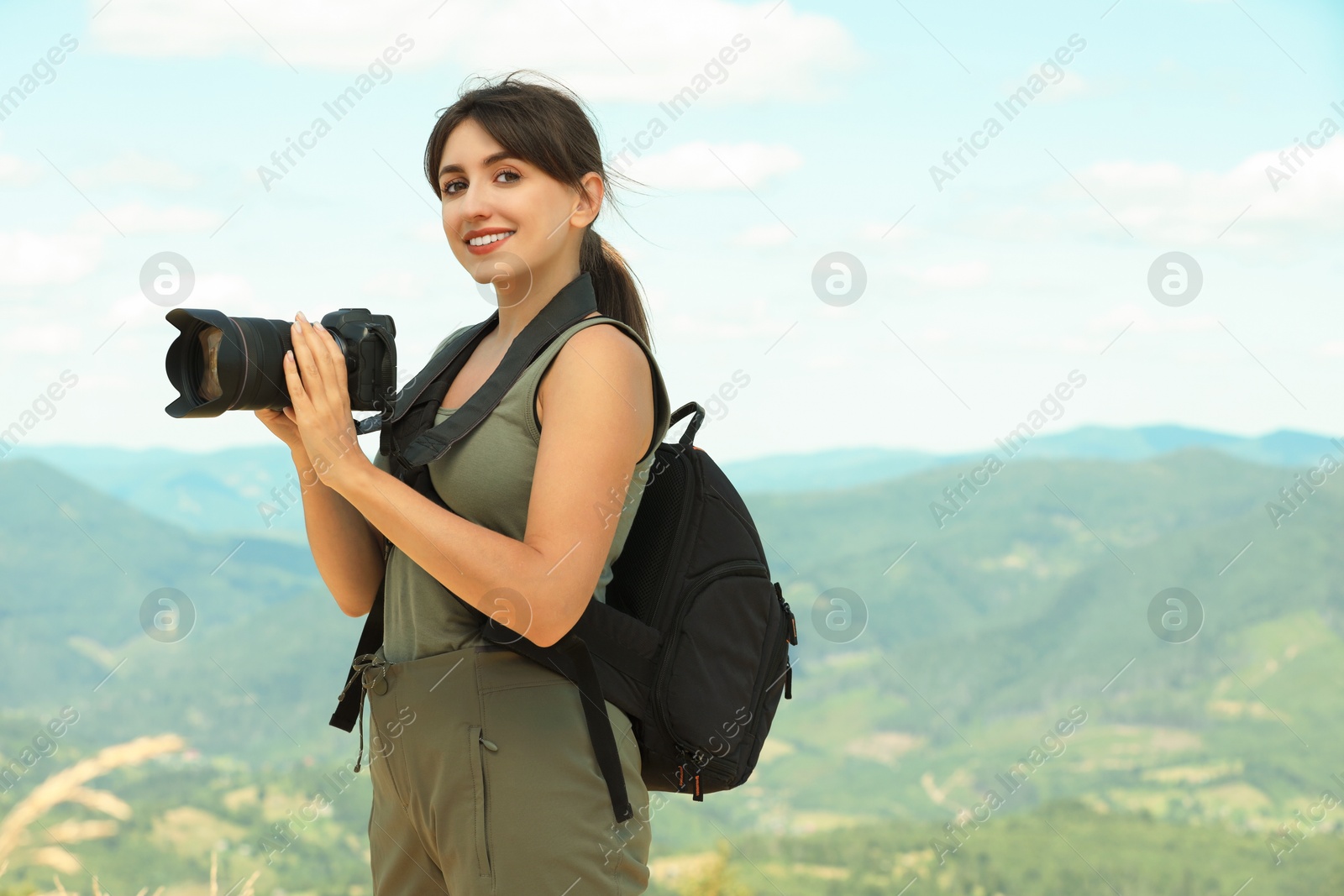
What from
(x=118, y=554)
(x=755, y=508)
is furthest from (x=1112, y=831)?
(x=118, y=554)

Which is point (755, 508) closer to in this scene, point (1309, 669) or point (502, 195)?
point (1309, 669)

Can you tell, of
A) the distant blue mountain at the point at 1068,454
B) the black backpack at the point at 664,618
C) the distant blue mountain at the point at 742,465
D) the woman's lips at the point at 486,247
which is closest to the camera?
the black backpack at the point at 664,618

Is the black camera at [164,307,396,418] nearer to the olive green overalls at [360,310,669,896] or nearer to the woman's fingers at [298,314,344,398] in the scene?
the woman's fingers at [298,314,344,398]

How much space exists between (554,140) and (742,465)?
110m

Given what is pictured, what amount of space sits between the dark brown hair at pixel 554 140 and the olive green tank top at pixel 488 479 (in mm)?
151

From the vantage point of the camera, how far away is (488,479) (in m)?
1.38

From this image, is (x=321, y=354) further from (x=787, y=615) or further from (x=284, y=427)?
(x=787, y=615)

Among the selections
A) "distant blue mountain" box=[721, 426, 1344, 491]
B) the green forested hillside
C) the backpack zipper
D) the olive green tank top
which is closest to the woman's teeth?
the olive green tank top

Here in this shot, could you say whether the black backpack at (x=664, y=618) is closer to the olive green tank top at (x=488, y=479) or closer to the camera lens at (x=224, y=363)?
the olive green tank top at (x=488, y=479)

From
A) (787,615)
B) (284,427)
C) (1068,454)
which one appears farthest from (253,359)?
(1068,454)

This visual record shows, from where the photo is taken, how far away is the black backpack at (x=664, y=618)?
1408 mm

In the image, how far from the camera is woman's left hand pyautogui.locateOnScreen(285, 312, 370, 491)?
1.32 m

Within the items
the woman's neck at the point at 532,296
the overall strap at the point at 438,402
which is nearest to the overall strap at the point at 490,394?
the overall strap at the point at 438,402

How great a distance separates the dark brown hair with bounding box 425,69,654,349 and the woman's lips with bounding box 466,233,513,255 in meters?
0.11
